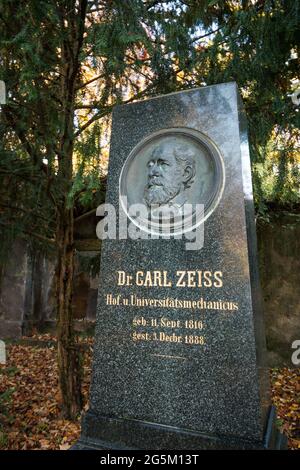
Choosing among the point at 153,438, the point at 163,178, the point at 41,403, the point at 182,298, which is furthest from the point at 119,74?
the point at 41,403

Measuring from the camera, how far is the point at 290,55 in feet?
13.0

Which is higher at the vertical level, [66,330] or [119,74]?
[119,74]

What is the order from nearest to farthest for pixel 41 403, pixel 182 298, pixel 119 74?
pixel 182 298
pixel 119 74
pixel 41 403

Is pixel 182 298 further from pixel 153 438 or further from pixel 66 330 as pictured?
pixel 66 330

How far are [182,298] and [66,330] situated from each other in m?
2.29

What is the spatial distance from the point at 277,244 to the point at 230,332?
439 centimetres

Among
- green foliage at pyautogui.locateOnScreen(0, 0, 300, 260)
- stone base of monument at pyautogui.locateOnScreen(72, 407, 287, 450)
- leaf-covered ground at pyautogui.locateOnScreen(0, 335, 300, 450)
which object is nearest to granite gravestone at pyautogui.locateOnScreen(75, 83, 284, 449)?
stone base of monument at pyautogui.locateOnScreen(72, 407, 287, 450)

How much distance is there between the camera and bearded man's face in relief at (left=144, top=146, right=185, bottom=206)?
2.74 metres

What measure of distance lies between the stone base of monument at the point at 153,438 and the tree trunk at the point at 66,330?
1.81 metres

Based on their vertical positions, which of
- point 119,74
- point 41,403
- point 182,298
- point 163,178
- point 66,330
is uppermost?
point 119,74

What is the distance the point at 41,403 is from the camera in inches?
181

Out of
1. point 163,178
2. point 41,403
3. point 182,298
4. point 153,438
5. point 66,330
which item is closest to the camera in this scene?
point 153,438

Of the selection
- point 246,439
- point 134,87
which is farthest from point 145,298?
point 134,87

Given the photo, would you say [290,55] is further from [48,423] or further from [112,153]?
[48,423]
